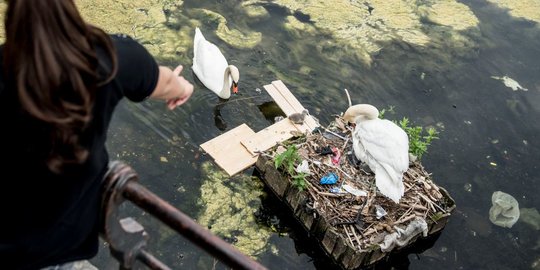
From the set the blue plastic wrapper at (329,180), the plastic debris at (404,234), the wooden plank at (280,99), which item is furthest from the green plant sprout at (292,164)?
the wooden plank at (280,99)

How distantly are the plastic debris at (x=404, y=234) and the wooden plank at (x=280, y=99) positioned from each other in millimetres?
2399

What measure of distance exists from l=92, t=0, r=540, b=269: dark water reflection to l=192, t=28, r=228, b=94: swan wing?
234 millimetres

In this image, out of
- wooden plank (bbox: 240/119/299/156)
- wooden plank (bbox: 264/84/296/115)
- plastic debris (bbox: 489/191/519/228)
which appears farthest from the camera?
wooden plank (bbox: 264/84/296/115)

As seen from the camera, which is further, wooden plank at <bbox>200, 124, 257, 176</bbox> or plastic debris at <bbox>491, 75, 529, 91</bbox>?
plastic debris at <bbox>491, 75, 529, 91</bbox>

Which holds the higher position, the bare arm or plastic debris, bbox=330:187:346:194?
the bare arm

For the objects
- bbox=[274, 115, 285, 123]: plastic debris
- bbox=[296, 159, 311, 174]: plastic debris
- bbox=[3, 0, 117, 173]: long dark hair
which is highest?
bbox=[3, 0, 117, 173]: long dark hair

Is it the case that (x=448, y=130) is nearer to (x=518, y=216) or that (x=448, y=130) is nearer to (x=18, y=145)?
(x=518, y=216)

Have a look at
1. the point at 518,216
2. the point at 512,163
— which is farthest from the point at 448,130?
the point at 518,216

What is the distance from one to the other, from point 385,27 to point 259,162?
4836 mm

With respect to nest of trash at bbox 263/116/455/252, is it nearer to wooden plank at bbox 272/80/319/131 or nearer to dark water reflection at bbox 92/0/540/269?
dark water reflection at bbox 92/0/540/269

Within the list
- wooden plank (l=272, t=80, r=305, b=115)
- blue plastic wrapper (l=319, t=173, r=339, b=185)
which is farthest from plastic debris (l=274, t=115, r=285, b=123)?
blue plastic wrapper (l=319, t=173, r=339, b=185)

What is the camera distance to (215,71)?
23.3 feet

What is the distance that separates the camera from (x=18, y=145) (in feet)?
5.07

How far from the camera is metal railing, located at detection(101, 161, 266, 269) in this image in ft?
5.25
